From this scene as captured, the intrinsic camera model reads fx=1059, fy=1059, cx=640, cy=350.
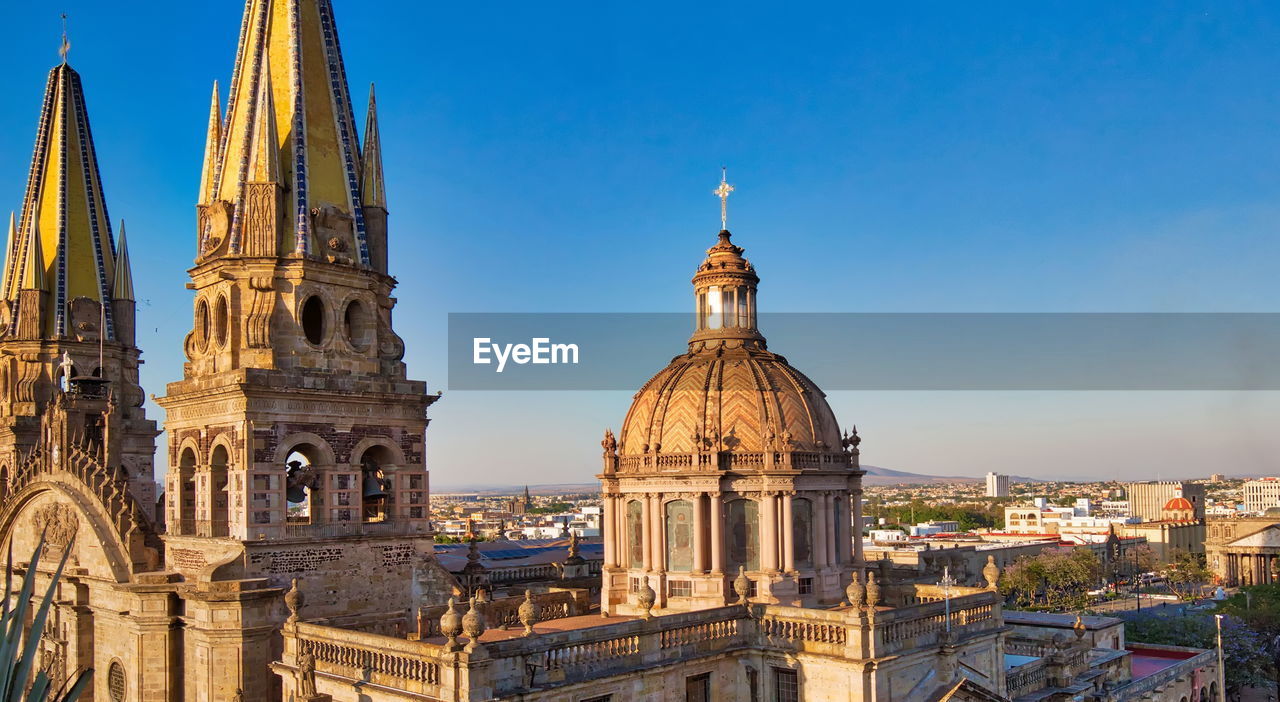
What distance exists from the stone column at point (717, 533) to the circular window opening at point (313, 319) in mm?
12238

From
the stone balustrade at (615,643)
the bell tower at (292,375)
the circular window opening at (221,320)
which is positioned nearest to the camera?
the stone balustrade at (615,643)

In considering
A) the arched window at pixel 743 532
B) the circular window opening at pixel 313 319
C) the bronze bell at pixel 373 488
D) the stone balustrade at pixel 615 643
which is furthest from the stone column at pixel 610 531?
the circular window opening at pixel 313 319

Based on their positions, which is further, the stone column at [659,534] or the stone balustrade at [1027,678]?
the stone column at [659,534]

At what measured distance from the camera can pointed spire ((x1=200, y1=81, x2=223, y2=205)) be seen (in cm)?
3072

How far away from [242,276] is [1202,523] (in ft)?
499

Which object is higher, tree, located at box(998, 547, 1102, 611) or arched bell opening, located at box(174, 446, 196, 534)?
arched bell opening, located at box(174, 446, 196, 534)

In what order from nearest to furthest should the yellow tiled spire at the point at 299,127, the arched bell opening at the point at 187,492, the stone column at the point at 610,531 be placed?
the yellow tiled spire at the point at 299,127 → the arched bell opening at the point at 187,492 → the stone column at the point at 610,531

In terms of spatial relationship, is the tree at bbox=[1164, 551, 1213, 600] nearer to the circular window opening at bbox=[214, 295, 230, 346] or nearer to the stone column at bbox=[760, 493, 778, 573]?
the stone column at bbox=[760, 493, 778, 573]

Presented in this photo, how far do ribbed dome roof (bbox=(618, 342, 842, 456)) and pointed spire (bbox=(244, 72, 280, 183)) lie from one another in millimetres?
13346

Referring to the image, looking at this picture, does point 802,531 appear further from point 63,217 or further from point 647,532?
point 63,217

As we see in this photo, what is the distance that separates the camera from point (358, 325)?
98.2 feet

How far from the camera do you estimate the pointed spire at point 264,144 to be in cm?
2858

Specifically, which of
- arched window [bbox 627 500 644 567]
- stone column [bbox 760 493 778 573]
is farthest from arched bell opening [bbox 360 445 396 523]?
stone column [bbox 760 493 778 573]

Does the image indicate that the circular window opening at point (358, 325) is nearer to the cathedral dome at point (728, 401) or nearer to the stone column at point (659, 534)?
the cathedral dome at point (728, 401)
